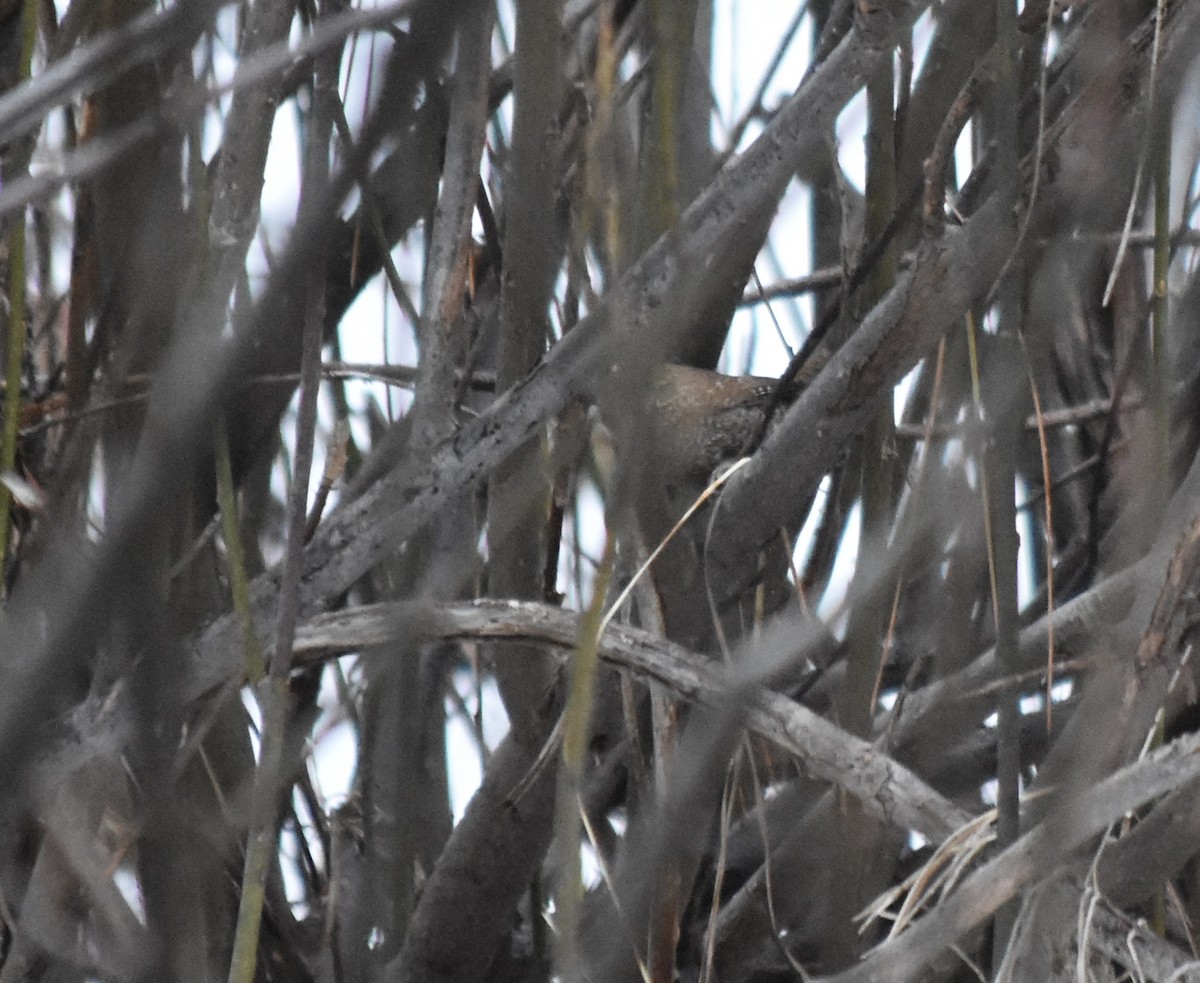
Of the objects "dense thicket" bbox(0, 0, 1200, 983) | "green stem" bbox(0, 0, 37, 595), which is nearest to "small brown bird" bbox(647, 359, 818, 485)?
"dense thicket" bbox(0, 0, 1200, 983)

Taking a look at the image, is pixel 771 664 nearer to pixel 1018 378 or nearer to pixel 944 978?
pixel 1018 378

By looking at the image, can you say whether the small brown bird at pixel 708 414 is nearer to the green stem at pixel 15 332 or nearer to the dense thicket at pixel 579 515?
the dense thicket at pixel 579 515

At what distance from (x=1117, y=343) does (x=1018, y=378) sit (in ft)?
3.26

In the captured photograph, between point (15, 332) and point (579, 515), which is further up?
point (15, 332)

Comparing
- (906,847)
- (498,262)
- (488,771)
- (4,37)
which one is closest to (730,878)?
(906,847)

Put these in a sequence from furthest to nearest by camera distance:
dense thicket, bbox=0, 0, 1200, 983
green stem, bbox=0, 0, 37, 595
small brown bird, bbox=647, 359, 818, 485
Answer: small brown bird, bbox=647, 359, 818, 485
green stem, bbox=0, 0, 37, 595
dense thicket, bbox=0, 0, 1200, 983

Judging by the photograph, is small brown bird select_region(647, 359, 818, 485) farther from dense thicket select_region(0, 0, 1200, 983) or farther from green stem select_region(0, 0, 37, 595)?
green stem select_region(0, 0, 37, 595)

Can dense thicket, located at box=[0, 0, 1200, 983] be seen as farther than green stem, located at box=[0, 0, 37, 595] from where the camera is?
No

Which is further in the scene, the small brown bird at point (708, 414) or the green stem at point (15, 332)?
the small brown bird at point (708, 414)

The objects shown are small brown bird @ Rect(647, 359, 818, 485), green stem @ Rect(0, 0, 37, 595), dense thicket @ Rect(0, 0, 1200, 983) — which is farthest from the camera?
small brown bird @ Rect(647, 359, 818, 485)

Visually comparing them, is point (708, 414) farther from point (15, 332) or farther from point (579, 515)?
point (15, 332)

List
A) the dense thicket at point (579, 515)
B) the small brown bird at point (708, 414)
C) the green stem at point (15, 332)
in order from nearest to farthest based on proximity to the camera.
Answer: the dense thicket at point (579, 515) < the green stem at point (15, 332) < the small brown bird at point (708, 414)

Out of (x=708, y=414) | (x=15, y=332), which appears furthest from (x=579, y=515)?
(x=15, y=332)

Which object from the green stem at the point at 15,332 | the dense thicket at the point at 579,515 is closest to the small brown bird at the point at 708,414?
the dense thicket at the point at 579,515
